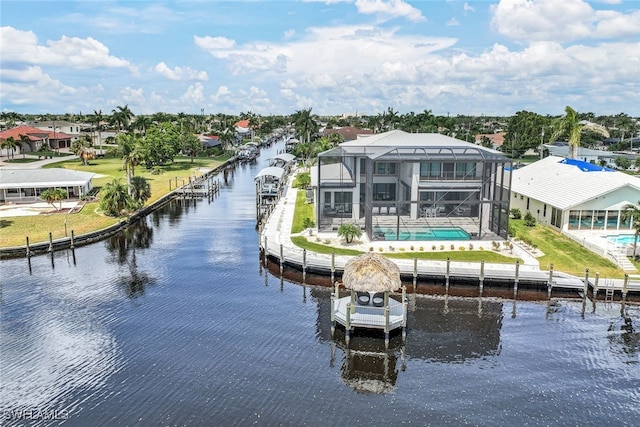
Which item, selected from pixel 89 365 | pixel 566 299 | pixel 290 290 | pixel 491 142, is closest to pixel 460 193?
pixel 566 299

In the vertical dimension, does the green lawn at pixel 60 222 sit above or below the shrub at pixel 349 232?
below

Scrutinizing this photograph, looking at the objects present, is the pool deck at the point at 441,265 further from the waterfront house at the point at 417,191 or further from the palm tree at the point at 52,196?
the palm tree at the point at 52,196

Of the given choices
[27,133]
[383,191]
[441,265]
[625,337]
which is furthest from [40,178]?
[625,337]

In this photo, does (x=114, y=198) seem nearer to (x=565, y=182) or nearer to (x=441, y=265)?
(x=441, y=265)

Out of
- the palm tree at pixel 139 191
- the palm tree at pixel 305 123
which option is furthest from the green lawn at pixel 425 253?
the palm tree at pixel 305 123

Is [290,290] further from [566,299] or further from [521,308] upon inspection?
[566,299]

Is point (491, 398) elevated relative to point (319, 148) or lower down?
lower down

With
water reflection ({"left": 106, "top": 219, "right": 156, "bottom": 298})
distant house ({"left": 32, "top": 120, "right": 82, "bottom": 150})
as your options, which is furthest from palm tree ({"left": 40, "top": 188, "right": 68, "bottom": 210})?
distant house ({"left": 32, "top": 120, "right": 82, "bottom": 150})
